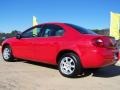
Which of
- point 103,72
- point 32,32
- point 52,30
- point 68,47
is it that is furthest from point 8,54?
point 103,72

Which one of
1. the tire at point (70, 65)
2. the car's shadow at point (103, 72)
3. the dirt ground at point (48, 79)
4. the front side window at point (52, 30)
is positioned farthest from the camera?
the front side window at point (52, 30)

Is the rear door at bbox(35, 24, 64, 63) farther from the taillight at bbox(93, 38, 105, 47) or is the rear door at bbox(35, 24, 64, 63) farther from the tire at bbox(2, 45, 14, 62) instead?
the tire at bbox(2, 45, 14, 62)

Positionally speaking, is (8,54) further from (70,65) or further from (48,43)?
(70,65)

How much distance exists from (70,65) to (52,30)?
150 centimetres

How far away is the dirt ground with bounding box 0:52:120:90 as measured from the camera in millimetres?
7133

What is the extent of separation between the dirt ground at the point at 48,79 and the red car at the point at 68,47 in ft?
1.14

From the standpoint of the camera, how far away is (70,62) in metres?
8.42

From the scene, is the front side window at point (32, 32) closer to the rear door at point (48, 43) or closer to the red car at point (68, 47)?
the red car at point (68, 47)

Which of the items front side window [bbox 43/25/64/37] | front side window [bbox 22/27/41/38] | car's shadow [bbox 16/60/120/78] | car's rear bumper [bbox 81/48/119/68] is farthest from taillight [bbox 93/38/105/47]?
front side window [bbox 22/27/41/38]

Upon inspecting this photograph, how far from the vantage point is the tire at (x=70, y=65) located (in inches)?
323

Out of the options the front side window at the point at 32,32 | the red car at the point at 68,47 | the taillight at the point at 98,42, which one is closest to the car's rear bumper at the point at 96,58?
the red car at the point at 68,47

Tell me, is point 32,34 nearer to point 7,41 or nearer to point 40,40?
point 40,40

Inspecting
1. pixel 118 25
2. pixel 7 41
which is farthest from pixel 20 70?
pixel 118 25

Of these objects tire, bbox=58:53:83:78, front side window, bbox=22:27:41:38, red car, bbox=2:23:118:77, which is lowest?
tire, bbox=58:53:83:78
